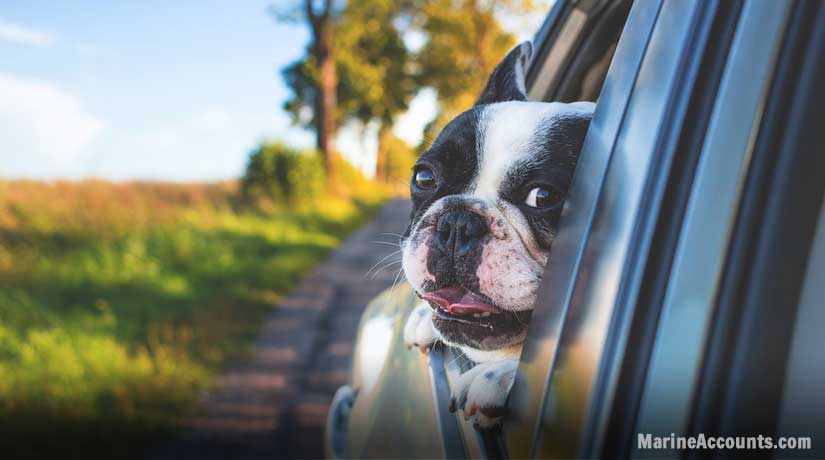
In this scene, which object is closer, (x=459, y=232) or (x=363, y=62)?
(x=459, y=232)

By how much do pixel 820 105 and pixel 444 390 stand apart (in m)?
0.83

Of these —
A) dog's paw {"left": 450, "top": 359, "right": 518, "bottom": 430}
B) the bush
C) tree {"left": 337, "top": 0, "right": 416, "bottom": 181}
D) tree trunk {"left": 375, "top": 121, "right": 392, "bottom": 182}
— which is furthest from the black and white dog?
tree {"left": 337, "top": 0, "right": 416, "bottom": 181}

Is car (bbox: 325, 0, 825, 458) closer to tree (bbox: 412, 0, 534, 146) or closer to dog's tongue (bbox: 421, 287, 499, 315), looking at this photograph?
dog's tongue (bbox: 421, 287, 499, 315)

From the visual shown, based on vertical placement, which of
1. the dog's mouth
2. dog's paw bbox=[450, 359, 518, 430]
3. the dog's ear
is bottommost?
dog's paw bbox=[450, 359, 518, 430]

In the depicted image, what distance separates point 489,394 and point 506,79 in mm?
695

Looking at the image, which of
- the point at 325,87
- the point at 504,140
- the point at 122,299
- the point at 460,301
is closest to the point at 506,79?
the point at 504,140

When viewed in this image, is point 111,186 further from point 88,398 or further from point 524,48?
point 524,48

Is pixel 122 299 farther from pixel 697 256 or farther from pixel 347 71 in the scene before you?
pixel 347 71

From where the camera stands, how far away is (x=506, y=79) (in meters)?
1.40

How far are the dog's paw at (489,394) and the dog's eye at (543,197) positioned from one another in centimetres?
28

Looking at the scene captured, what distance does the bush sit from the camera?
12.9 metres

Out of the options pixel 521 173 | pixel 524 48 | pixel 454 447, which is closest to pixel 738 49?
pixel 521 173

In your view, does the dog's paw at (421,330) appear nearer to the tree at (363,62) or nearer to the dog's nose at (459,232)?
the dog's nose at (459,232)

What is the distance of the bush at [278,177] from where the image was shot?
12852 millimetres
